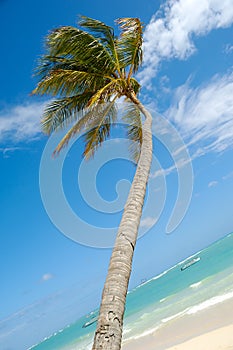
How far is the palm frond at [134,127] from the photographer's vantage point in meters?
9.40

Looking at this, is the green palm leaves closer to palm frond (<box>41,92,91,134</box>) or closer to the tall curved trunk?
palm frond (<box>41,92,91,134</box>)

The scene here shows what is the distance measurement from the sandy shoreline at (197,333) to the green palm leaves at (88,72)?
7.50m

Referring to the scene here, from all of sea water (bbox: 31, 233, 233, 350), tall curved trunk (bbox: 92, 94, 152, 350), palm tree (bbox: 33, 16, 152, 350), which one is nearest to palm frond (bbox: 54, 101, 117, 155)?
palm tree (bbox: 33, 16, 152, 350)

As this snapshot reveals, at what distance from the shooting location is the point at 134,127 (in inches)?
388

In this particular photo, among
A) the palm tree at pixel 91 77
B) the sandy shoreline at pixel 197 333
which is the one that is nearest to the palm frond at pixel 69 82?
the palm tree at pixel 91 77

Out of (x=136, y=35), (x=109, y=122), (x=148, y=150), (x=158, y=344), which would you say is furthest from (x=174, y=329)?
(x=136, y=35)

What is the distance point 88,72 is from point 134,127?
8.34 ft

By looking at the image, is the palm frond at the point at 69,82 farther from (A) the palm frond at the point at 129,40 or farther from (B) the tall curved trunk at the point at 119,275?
(B) the tall curved trunk at the point at 119,275

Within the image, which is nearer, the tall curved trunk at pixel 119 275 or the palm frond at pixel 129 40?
the tall curved trunk at pixel 119 275

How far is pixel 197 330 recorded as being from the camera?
1260cm

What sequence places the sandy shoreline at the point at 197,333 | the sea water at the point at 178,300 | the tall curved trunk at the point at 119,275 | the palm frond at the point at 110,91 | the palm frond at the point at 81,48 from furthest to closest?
the sea water at the point at 178,300
the sandy shoreline at the point at 197,333
the palm frond at the point at 110,91
the palm frond at the point at 81,48
the tall curved trunk at the point at 119,275

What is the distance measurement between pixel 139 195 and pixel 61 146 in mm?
4045

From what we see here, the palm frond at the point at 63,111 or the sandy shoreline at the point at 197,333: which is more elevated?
the palm frond at the point at 63,111

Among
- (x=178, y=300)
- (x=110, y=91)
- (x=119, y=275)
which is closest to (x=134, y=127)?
(x=110, y=91)
